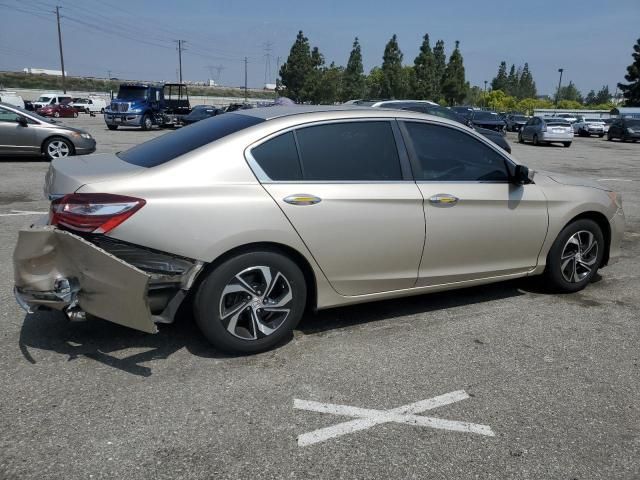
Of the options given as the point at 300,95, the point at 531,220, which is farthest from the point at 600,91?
the point at 531,220

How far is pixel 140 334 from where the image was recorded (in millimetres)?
3869

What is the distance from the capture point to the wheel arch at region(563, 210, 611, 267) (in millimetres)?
4867

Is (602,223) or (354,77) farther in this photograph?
(354,77)

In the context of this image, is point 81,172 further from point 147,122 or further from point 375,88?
point 375,88

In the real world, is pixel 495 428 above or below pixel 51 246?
below

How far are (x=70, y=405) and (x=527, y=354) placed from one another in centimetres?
288

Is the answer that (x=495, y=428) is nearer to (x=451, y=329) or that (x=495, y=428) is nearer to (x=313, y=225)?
(x=451, y=329)

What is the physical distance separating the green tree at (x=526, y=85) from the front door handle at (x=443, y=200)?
134291 millimetres

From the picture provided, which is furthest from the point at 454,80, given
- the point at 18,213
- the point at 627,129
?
the point at 18,213

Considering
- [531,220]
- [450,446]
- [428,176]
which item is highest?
[428,176]

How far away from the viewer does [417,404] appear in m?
3.12

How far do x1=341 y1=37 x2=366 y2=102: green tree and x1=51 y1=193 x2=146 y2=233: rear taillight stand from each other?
84.0m

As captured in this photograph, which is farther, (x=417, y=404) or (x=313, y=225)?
(x=313, y=225)

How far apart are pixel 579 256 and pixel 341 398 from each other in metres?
2.93
